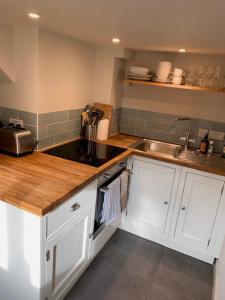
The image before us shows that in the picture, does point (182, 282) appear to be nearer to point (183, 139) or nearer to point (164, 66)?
point (183, 139)

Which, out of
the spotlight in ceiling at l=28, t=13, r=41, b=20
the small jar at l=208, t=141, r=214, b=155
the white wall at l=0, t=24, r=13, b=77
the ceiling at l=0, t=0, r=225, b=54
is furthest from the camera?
the small jar at l=208, t=141, r=214, b=155

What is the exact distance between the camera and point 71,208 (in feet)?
4.43

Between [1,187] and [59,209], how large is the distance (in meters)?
0.33

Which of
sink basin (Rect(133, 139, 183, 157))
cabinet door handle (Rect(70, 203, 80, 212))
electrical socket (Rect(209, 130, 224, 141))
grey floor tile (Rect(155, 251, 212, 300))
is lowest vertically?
grey floor tile (Rect(155, 251, 212, 300))

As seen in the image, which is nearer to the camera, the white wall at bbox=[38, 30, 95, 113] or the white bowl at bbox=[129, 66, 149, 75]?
the white wall at bbox=[38, 30, 95, 113]

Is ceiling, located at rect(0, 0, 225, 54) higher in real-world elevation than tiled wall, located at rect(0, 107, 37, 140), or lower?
higher

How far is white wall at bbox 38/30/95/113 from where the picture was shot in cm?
175

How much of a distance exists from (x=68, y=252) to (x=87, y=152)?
2.69ft

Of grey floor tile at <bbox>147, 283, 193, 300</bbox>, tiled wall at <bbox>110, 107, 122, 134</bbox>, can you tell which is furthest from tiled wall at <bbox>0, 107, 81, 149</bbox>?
grey floor tile at <bbox>147, 283, 193, 300</bbox>

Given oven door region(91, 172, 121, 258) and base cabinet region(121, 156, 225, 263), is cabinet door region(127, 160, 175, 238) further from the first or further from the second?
oven door region(91, 172, 121, 258)

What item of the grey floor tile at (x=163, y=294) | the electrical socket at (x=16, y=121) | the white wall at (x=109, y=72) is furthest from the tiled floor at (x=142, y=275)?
the white wall at (x=109, y=72)

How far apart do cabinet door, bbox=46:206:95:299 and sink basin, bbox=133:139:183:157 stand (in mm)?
1063

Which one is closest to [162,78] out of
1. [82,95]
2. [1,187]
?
[82,95]

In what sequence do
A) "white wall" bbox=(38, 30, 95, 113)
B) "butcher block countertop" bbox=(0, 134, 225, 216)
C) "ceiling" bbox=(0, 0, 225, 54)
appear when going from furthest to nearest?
"white wall" bbox=(38, 30, 95, 113), "butcher block countertop" bbox=(0, 134, 225, 216), "ceiling" bbox=(0, 0, 225, 54)
